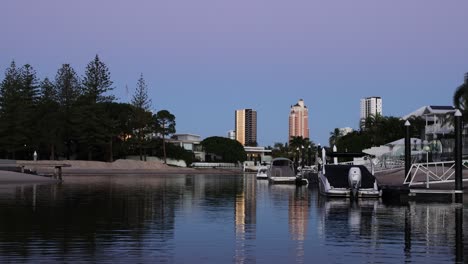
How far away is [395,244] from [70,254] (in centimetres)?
669

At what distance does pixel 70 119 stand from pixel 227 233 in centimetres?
8287

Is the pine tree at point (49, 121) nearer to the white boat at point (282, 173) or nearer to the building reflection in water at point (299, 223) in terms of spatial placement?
the white boat at point (282, 173)

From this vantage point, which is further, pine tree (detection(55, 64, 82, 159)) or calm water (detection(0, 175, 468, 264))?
pine tree (detection(55, 64, 82, 159))

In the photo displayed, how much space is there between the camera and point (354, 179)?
1177 inches

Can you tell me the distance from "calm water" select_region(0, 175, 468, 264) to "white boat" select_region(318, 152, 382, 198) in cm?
400

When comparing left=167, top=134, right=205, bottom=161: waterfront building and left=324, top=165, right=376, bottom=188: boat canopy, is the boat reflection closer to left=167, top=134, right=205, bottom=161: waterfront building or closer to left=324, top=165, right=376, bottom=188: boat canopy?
left=324, top=165, right=376, bottom=188: boat canopy

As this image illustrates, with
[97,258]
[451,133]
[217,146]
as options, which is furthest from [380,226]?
[217,146]

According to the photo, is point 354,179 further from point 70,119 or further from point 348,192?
point 70,119

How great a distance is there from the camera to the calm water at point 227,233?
490 inches

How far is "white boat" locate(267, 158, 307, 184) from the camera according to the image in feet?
172

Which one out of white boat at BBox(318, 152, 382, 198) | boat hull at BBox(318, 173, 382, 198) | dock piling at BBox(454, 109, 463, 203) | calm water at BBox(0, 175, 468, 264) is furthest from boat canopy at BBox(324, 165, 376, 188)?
calm water at BBox(0, 175, 468, 264)

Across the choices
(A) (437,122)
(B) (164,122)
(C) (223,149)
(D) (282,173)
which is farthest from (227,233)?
(C) (223,149)

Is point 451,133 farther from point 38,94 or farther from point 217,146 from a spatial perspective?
point 217,146

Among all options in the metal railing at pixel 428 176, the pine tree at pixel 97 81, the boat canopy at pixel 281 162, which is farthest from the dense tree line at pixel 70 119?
the metal railing at pixel 428 176
